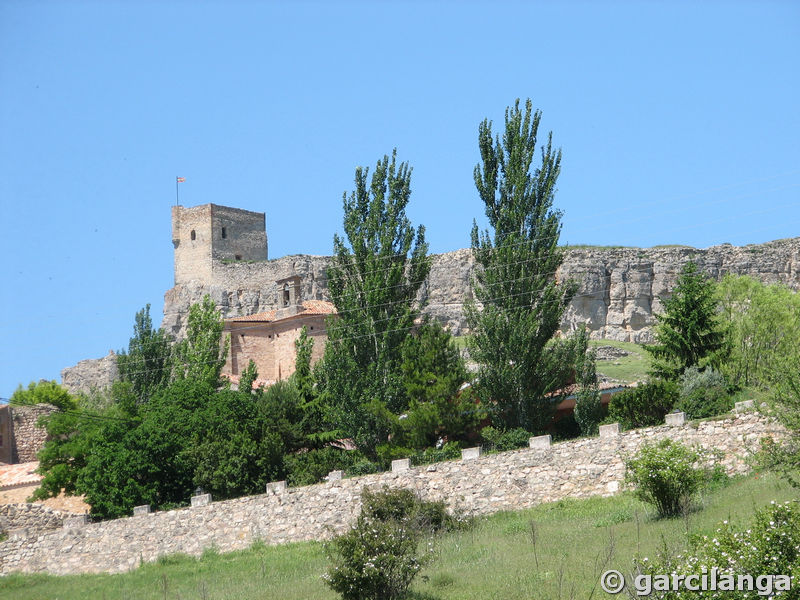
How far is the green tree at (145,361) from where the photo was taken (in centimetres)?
4869

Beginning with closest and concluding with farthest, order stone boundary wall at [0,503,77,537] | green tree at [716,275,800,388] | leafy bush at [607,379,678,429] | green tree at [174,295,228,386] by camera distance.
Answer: leafy bush at [607,379,678,429]
stone boundary wall at [0,503,77,537]
green tree at [716,275,800,388]
green tree at [174,295,228,386]

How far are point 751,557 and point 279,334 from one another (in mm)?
44468

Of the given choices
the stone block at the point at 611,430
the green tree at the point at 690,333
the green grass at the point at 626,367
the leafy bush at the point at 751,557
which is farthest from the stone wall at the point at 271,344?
the leafy bush at the point at 751,557

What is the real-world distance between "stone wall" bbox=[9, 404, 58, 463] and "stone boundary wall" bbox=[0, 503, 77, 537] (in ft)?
62.7

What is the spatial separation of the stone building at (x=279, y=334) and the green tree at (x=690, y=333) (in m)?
22.1

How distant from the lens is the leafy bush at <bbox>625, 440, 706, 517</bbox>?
19.5m

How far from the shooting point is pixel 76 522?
→ 30391 mm

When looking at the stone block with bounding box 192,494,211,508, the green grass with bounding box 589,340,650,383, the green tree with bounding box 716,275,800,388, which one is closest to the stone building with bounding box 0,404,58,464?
the stone block with bounding box 192,494,211,508

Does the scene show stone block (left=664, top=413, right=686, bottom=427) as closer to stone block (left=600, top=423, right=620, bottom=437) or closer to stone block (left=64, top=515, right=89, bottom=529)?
stone block (left=600, top=423, right=620, bottom=437)

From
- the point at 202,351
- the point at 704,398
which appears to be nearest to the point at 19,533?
the point at 202,351

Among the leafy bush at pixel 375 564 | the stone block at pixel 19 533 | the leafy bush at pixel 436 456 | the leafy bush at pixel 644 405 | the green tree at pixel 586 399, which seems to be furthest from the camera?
the stone block at pixel 19 533

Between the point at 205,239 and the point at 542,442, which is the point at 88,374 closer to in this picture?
the point at 205,239

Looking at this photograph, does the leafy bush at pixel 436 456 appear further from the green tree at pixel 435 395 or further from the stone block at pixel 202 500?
the stone block at pixel 202 500

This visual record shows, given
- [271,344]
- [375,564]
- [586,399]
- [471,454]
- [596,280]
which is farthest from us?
[596,280]
